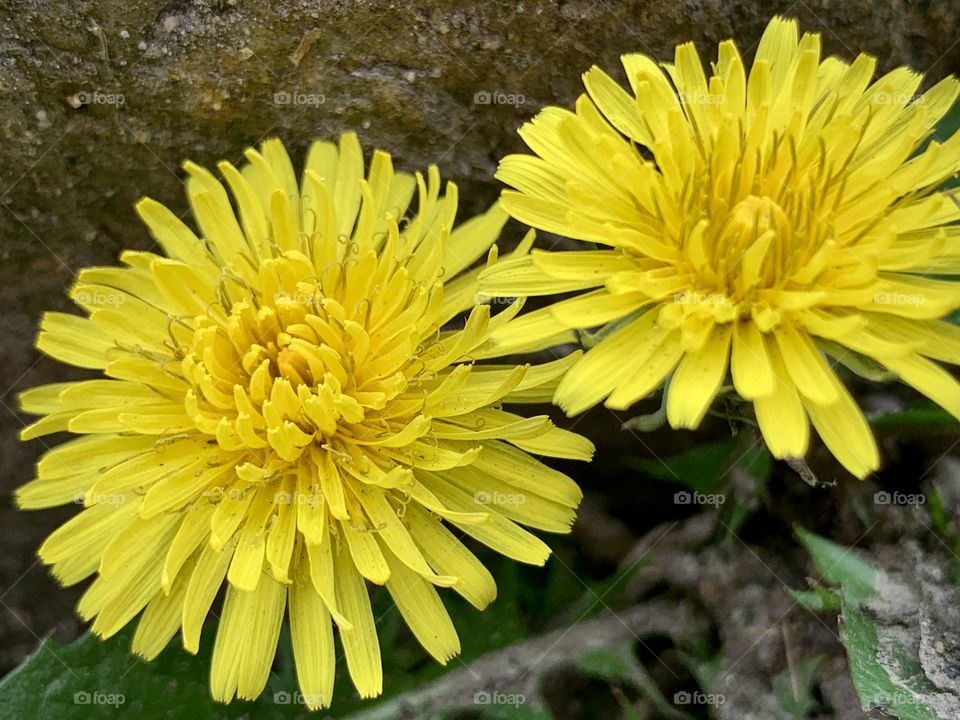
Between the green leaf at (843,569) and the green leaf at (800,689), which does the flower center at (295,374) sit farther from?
the green leaf at (800,689)

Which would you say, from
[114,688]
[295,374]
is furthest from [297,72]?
[114,688]

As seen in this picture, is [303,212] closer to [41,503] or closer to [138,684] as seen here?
[41,503]

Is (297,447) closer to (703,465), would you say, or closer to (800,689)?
(703,465)

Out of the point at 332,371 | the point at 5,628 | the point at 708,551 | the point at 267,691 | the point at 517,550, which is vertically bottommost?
the point at 5,628

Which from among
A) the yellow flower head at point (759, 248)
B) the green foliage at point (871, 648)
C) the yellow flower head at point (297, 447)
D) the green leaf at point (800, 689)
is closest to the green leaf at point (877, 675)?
the green foliage at point (871, 648)

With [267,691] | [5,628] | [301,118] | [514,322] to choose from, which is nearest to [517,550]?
[514,322]

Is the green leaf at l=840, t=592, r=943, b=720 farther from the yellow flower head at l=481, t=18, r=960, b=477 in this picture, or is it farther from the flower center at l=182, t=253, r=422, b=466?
the flower center at l=182, t=253, r=422, b=466
